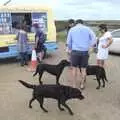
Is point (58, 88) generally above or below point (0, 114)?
above

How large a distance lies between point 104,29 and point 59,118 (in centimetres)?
406

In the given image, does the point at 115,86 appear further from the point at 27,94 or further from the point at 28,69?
the point at 28,69

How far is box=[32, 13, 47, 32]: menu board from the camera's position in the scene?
54.5 feet

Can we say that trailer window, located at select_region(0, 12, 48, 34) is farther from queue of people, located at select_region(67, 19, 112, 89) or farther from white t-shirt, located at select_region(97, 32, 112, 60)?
queue of people, located at select_region(67, 19, 112, 89)

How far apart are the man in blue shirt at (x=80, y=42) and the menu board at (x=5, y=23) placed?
5871mm

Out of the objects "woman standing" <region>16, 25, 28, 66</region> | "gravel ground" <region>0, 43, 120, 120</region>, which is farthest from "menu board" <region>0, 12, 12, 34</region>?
"gravel ground" <region>0, 43, 120, 120</region>

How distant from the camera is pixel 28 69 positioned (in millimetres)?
14180

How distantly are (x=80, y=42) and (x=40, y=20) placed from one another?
6.80 metres

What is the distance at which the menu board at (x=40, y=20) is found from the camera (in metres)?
16.6

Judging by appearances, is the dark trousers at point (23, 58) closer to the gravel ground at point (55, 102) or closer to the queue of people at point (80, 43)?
the gravel ground at point (55, 102)

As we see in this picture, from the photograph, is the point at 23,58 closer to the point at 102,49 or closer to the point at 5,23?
the point at 5,23

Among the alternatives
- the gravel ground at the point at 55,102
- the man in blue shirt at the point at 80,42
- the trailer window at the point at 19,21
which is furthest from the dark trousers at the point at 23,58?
the man in blue shirt at the point at 80,42

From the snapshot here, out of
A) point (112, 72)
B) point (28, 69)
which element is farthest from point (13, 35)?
point (112, 72)

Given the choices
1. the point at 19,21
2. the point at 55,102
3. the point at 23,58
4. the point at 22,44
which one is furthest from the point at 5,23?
the point at 55,102
